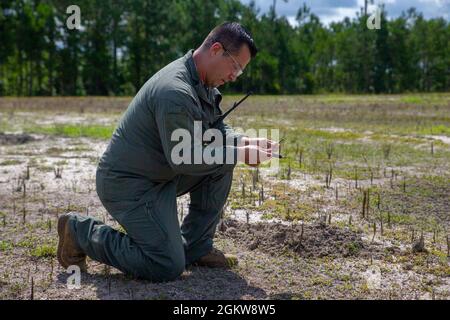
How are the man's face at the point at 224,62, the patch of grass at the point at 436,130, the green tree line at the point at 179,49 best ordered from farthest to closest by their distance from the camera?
the green tree line at the point at 179,49, the patch of grass at the point at 436,130, the man's face at the point at 224,62

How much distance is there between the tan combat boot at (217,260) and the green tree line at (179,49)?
47.7 m

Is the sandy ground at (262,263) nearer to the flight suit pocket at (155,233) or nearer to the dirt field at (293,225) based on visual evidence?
the dirt field at (293,225)

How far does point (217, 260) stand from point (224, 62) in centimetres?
156

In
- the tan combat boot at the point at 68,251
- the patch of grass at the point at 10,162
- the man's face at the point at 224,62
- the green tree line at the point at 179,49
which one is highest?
the green tree line at the point at 179,49

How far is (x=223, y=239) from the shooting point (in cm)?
530

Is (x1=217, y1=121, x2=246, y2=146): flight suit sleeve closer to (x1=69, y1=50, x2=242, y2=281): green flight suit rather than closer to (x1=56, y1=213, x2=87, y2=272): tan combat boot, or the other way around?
(x1=69, y1=50, x2=242, y2=281): green flight suit

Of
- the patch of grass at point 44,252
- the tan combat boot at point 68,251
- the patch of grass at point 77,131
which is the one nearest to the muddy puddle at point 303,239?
the tan combat boot at point 68,251

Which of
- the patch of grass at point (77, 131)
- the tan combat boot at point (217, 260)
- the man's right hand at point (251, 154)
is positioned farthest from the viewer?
the patch of grass at point (77, 131)

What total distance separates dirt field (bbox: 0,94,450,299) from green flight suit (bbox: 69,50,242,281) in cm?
19

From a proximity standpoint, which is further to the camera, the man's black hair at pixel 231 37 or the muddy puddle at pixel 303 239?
the muddy puddle at pixel 303 239

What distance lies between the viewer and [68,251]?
14.1ft

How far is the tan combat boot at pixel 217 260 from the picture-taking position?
4.49 m

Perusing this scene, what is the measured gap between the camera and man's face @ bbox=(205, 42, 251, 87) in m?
4.01

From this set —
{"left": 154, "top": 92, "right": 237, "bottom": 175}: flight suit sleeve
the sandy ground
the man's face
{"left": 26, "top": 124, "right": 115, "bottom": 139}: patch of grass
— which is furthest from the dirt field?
{"left": 26, "top": 124, "right": 115, "bottom": 139}: patch of grass
